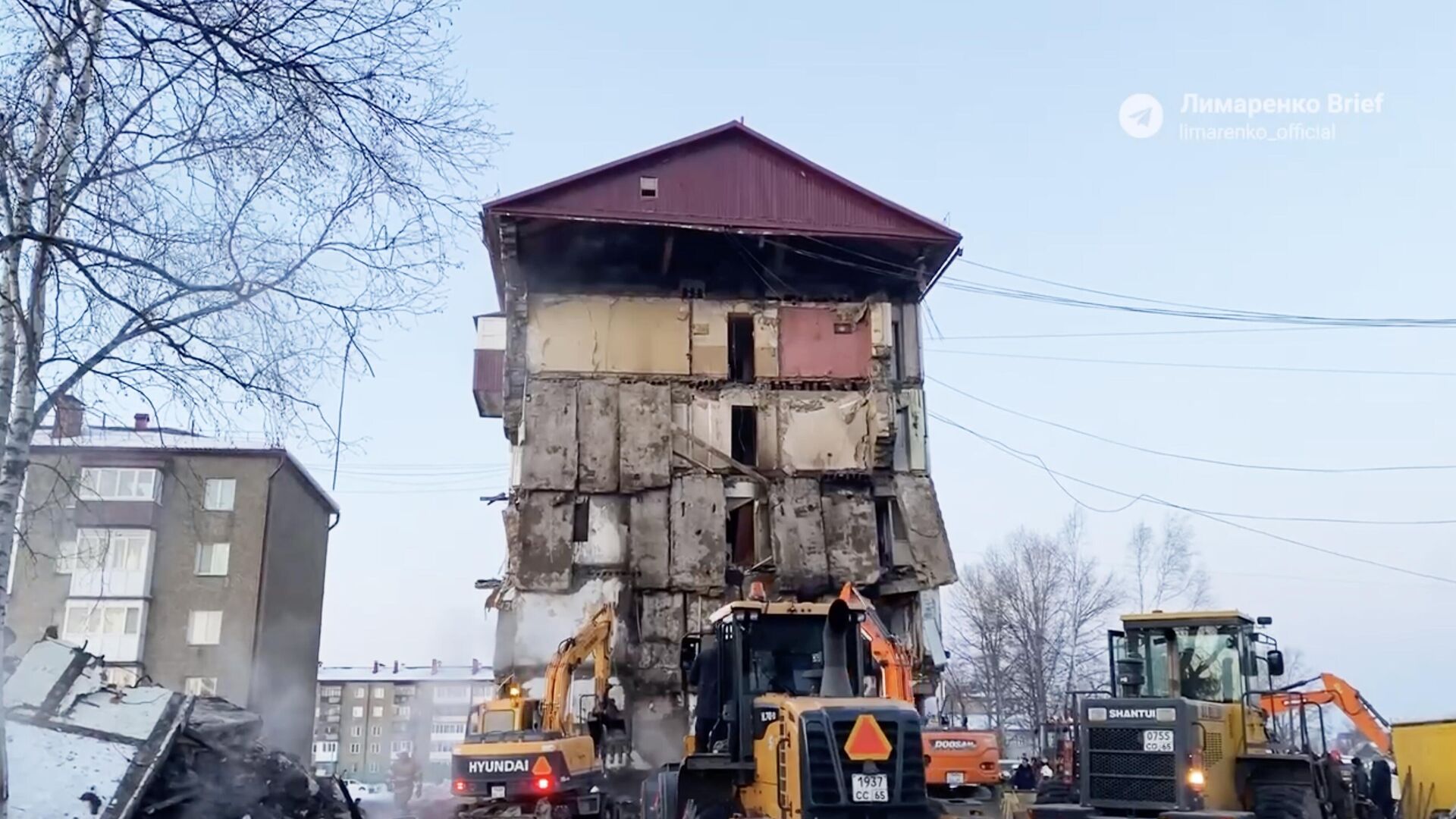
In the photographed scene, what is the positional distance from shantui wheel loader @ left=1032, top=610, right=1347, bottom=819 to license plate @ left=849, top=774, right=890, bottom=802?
4.62 metres

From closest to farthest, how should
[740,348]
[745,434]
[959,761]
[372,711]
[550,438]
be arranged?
1. [959,761]
2. [550,438]
3. [745,434]
4. [740,348]
5. [372,711]

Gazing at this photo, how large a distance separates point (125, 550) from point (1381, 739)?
37758 mm

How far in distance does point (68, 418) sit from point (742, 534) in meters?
19.0

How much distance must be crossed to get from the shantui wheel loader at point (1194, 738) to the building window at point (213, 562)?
33.2 metres

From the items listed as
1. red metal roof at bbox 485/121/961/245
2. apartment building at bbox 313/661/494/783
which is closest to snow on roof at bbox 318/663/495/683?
apartment building at bbox 313/661/494/783

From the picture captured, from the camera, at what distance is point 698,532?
26125 mm

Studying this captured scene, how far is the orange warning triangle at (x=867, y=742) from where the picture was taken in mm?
10453

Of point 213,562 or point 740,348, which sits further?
point 213,562

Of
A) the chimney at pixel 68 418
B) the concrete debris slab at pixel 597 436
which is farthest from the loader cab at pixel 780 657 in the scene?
the concrete debris slab at pixel 597 436

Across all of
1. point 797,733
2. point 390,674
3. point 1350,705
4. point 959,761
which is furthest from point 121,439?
point 390,674

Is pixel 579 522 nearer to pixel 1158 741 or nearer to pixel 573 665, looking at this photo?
pixel 573 665

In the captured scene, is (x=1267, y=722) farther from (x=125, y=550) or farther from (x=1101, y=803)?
(x=125, y=550)

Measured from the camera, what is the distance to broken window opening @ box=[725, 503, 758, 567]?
89.5 feet

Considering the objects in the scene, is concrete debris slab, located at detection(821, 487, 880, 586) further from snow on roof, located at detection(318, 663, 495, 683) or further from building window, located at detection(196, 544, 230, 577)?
snow on roof, located at detection(318, 663, 495, 683)
